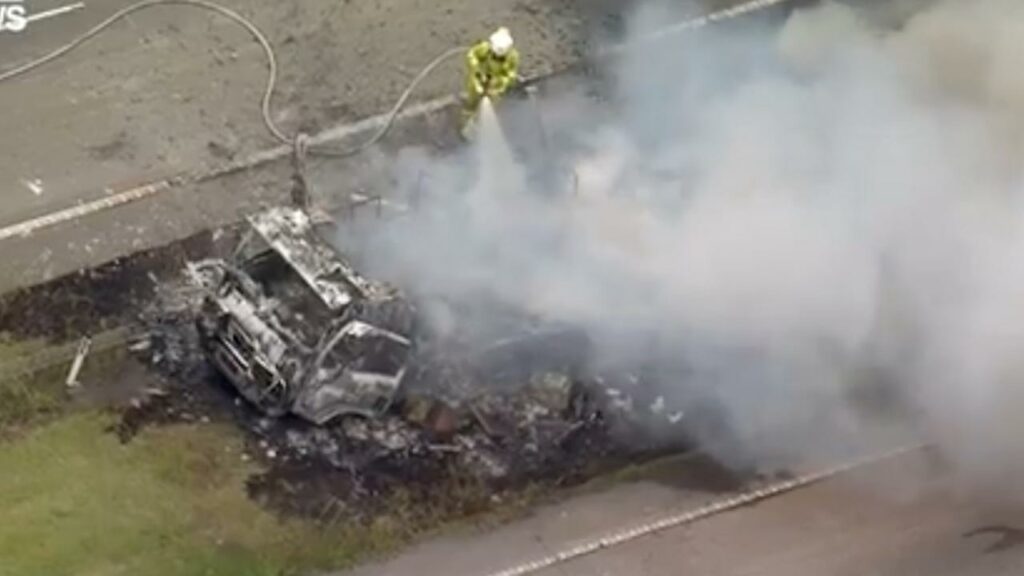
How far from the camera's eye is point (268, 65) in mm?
19938

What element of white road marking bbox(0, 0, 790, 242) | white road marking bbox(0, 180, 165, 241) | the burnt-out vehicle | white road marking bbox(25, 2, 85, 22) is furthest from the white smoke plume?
white road marking bbox(25, 2, 85, 22)

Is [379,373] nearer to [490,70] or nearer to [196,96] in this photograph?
[490,70]

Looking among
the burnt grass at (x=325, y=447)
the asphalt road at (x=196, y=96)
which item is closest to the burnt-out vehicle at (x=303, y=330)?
the burnt grass at (x=325, y=447)

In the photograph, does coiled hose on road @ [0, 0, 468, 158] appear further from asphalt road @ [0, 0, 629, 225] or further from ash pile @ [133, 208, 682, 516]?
ash pile @ [133, 208, 682, 516]

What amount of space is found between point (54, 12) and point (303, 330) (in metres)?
5.60

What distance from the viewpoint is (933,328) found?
16.8 meters

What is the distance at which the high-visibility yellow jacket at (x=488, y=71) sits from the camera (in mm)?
18609

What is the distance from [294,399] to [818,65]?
19.2 feet

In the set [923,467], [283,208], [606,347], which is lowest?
[923,467]

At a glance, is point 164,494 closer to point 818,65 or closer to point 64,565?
point 64,565

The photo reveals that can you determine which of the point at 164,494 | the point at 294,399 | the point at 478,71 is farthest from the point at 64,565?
the point at 478,71

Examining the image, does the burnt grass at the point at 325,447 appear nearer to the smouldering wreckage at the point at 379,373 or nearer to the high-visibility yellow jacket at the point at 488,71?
the smouldering wreckage at the point at 379,373

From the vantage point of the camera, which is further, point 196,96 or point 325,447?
point 196,96

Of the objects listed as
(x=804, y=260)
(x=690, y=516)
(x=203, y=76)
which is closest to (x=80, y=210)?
(x=203, y=76)
